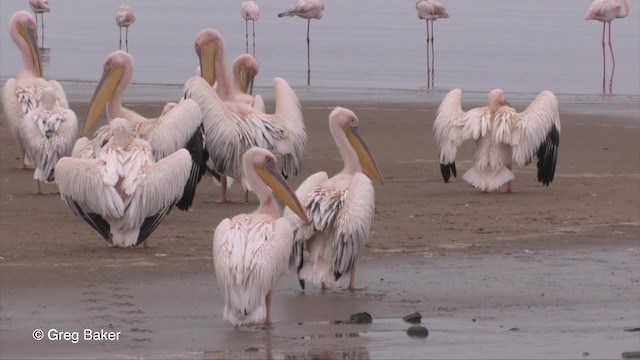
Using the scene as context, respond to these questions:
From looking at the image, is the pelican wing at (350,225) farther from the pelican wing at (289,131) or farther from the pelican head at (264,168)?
the pelican wing at (289,131)

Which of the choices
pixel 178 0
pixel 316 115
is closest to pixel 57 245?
pixel 316 115

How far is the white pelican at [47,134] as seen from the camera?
12391 millimetres

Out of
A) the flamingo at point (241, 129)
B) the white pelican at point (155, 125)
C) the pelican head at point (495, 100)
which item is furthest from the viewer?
the pelican head at point (495, 100)

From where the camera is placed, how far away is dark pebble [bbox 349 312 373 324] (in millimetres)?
8047

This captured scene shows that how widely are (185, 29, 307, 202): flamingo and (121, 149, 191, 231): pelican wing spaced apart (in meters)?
2.02

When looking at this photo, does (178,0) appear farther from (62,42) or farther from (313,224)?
(313,224)

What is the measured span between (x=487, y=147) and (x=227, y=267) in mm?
5548

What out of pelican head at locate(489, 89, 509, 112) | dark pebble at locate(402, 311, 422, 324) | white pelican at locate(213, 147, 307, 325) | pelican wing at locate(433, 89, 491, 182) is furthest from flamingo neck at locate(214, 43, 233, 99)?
dark pebble at locate(402, 311, 422, 324)

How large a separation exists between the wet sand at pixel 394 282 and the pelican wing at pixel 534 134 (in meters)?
0.28

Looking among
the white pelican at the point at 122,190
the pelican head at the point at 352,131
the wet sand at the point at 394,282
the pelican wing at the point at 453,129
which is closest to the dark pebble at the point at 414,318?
the wet sand at the point at 394,282

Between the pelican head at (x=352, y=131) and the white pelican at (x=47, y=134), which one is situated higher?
the pelican head at (x=352, y=131)

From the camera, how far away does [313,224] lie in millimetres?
8688

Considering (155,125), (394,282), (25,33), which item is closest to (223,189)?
(155,125)

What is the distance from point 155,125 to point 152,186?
163 centimetres
